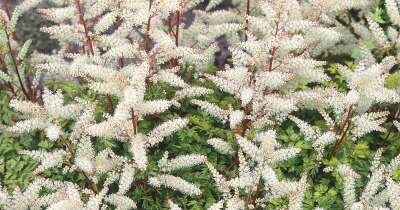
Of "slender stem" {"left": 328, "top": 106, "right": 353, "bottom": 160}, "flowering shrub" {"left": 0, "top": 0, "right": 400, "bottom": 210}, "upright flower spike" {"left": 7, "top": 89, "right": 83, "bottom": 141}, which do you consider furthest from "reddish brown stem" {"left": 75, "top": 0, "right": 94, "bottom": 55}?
"slender stem" {"left": 328, "top": 106, "right": 353, "bottom": 160}

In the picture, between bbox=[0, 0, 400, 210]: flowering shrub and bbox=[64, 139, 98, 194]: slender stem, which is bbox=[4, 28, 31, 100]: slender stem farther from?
bbox=[64, 139, 98, 194]: slender stem

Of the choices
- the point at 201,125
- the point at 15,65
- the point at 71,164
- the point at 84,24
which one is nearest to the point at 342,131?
the point at 201,125

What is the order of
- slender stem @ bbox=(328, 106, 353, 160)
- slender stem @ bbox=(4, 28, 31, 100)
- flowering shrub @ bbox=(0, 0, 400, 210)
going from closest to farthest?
flowering shrub @ bbox=(0, 0, 400, 210) < slender stem @ bbox=(328, 106, 353, 160) < slender stem @ bbox=(4, 28, 31, 100)

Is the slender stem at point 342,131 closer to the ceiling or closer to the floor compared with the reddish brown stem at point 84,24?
closer to the floor

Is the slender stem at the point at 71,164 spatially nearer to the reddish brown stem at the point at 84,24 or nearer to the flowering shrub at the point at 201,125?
the flowering shrub at the point at 201,125

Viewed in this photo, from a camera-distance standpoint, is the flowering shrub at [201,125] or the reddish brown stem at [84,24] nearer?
the flowering shrub at [201,125]

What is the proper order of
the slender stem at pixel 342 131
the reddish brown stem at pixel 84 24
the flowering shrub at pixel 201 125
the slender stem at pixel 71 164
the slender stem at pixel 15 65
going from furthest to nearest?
1. the slender stem at pixel 15 65
2. the reddish brown stem at pixel 84 24
3. the slender stem at pixel 342 131
4. the slender stem at pixel 71 164
5. the flowering shrub at pixel 201 125

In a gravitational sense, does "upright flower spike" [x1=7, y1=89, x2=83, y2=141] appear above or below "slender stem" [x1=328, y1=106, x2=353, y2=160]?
above

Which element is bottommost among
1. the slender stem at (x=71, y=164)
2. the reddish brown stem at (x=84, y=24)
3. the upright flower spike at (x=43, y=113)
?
the slender stem at (x=71, y=164)

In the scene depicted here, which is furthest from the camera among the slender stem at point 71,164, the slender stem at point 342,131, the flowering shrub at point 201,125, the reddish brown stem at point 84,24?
the reddish brown stem at point 84,24

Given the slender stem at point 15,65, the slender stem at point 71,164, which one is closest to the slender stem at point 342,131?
the slender stem at point 71,164
